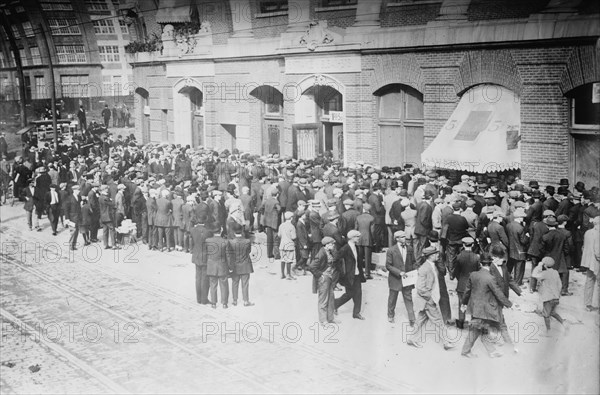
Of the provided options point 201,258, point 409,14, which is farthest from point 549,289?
point 409,14

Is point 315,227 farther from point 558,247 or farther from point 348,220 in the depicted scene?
point 558,247

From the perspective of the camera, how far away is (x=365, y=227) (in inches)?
466

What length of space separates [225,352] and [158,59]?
36.6 feet

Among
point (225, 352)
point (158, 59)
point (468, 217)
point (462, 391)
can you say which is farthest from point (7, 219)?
point (462, 391)

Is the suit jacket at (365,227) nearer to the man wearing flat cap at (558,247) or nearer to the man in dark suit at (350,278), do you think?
the man in dark suit at (350,278)

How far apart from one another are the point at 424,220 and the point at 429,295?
3.25m

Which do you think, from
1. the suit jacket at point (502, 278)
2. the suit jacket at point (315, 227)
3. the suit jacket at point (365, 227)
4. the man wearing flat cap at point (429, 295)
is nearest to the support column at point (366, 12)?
the suit jacket at point (365, 227)

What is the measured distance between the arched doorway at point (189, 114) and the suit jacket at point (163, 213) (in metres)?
5.09

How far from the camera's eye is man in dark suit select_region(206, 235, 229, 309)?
430 inches

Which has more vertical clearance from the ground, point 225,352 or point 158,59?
point 158,59

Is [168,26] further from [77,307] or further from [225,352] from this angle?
[225,352]

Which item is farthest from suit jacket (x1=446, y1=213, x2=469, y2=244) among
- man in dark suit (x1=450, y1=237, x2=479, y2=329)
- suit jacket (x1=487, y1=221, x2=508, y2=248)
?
man in dark suit (x1=450, y1=237, x2=479, y2=329)

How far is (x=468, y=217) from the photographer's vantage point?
11383 mm

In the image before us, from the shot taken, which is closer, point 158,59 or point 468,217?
point 468,217
